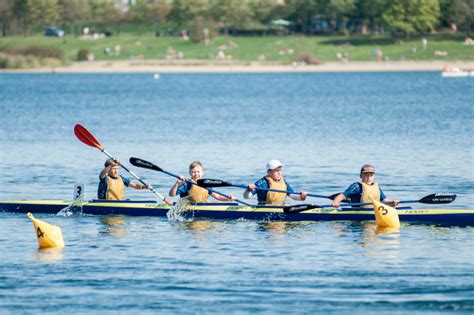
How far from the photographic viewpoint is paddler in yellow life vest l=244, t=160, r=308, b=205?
24312 millimetres

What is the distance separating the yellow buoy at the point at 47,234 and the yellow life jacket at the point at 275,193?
4.92 m

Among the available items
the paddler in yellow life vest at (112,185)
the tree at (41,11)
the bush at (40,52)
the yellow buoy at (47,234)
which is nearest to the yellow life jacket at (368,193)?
the paddler in yellow life vest at (112,185)

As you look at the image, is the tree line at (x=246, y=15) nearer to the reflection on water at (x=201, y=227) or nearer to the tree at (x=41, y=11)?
the tree at (x=41, y=11)

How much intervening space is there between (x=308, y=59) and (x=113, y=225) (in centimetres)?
10851

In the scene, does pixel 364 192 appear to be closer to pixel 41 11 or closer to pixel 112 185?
pixel 112 185

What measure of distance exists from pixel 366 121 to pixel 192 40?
8585cm

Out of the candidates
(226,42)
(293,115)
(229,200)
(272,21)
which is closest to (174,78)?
(226,42)

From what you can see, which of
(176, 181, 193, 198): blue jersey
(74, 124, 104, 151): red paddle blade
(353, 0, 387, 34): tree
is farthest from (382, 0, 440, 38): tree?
(176, 181, 193, 198): blue jersey

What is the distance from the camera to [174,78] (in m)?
127

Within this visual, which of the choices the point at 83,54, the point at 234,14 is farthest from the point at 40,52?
the point at 234,14

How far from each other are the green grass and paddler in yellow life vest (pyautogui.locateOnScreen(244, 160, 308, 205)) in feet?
343

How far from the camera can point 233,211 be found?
24844 millimetres

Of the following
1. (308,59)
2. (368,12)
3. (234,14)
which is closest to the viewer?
(308,59)

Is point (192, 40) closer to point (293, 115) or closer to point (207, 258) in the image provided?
point (293, 115)
